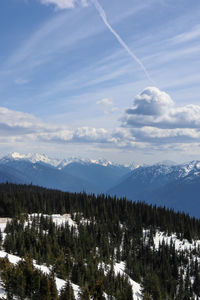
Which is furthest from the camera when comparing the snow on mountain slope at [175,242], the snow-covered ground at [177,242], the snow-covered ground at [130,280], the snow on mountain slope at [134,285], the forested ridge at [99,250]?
the snow-covered ground at [177,242]

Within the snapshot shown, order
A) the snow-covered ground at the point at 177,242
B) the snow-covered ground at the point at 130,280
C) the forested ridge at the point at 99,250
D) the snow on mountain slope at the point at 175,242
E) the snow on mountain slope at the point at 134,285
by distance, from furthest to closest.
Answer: the snow-covered ground at the point at 177,242 < the snow on mountain slope at the point at 175,242 < the snow-covered ground at the point at 130,280 < the snow on mountain slope at the point at 134,285 < the forested ridge at the point at 99,250

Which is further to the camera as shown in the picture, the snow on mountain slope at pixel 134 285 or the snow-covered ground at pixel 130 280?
the snow-covered ground at pixel 130 280

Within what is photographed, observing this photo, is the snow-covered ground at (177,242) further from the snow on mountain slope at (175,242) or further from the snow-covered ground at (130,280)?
the snow-covered ground at (130,280)

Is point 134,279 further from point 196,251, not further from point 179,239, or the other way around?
point 179,239

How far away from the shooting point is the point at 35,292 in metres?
54.4

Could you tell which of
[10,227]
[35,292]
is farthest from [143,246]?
[35,292]

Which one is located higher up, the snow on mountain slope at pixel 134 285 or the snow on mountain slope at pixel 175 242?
the snow on mountain slope at pixel 175 242

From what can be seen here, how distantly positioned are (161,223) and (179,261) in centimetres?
4656

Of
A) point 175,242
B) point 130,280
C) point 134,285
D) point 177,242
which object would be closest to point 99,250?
point 130,280

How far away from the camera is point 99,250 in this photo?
126312 mm

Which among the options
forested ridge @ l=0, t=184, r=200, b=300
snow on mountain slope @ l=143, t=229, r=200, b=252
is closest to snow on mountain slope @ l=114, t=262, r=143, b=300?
forested ridge @ l=0, t=184, r=200, b=300

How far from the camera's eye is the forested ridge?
208 ft

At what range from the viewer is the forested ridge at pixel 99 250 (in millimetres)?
63531

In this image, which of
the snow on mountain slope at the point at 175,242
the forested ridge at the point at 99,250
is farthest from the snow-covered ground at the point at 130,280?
the snow on mountain slope at the point at 175,242
